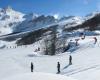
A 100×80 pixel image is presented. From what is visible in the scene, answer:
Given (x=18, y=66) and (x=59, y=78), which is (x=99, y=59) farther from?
(x=59, y=78)

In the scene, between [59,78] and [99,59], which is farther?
[99,59]

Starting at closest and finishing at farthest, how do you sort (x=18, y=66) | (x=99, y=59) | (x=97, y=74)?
1. (x=97, y=74)
2. (x=99, y=59)
3. (x=18, y=66)

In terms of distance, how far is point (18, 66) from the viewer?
2143 inches

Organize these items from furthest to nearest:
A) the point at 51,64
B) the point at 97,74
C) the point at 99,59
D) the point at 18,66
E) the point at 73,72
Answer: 1. the point at 18,66
2. the point at 51,64
3. the point at 99,59
4. the point at 73,72
5. the point at 97,74

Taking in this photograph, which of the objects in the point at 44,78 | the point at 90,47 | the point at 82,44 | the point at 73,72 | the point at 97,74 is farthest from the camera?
the point at 82,44

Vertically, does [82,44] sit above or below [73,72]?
above

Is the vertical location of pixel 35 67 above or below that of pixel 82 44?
below

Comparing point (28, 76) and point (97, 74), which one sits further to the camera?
point (97, 74)

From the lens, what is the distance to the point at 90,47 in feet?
205

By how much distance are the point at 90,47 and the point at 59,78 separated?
39.2 metres

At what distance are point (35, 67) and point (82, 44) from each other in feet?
65.2

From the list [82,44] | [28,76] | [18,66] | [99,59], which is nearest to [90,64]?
[99,59]

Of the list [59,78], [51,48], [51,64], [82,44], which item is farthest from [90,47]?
[59,78]

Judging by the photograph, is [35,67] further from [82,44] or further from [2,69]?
[82,44]
